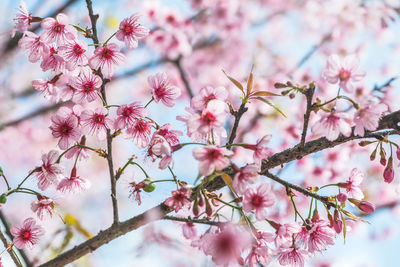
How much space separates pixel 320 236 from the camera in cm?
147

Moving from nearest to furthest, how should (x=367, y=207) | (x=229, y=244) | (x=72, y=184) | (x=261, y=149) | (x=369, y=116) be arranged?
(x=229, y=244), (x=369, y=116), (x=261, y=149), (x=367, y=207), (x=72, y=184)

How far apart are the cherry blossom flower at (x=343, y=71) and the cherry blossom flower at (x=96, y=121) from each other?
831 mm

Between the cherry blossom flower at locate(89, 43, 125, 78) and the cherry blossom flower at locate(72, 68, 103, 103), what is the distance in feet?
0.13

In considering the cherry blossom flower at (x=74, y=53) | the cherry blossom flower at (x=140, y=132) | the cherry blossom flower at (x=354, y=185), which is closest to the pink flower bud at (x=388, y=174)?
the cherry blossom flower at (x=354, y=185)

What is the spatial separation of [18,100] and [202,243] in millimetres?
4572

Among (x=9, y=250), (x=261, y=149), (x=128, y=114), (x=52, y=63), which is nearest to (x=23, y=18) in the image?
(x=52, y=63)

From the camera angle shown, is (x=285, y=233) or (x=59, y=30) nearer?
(x=285, y=233)

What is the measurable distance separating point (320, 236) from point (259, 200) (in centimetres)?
32

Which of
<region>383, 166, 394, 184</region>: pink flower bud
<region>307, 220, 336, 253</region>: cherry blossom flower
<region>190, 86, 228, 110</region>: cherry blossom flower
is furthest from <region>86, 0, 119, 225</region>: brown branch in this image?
<region>383, 166, 394, 184</region>: pink flower bud

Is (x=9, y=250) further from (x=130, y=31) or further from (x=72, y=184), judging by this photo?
(x=130, y=31)

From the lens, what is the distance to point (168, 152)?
52.3 inches

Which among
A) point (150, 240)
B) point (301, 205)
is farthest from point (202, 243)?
point (301, 205)

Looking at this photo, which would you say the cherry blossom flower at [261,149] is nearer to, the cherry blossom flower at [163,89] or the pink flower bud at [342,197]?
the pink flower bud at [342,197]

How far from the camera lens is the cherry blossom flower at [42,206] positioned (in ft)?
5.03
